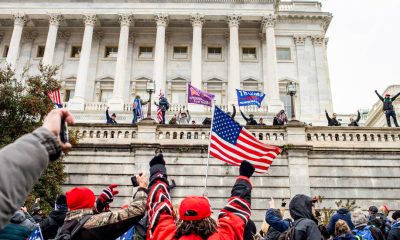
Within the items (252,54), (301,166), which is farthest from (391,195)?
(252,54)

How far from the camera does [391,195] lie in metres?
17.8

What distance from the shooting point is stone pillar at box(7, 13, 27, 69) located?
130 ft

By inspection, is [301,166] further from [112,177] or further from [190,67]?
[190,67]

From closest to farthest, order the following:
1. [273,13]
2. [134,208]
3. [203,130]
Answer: [134,208]
[203,130]
[273,13]

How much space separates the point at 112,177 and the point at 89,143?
73.5 inches

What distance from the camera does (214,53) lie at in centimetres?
4416

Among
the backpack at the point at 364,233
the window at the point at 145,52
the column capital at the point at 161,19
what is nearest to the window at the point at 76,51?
the window at the point at 145,52

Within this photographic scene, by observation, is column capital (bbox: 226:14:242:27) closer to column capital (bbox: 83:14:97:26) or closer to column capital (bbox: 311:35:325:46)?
column capital (bbox: 311:35:325:46)

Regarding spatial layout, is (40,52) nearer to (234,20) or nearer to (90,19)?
(90,19)

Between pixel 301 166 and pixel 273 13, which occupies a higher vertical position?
pixel 273 13

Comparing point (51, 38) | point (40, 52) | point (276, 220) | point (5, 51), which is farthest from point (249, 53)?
point (276, 220)

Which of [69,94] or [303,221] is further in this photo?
[69,94]

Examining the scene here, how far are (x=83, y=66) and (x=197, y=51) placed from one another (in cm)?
1098

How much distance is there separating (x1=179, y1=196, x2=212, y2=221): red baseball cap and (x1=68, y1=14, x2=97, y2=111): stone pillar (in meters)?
34.8
